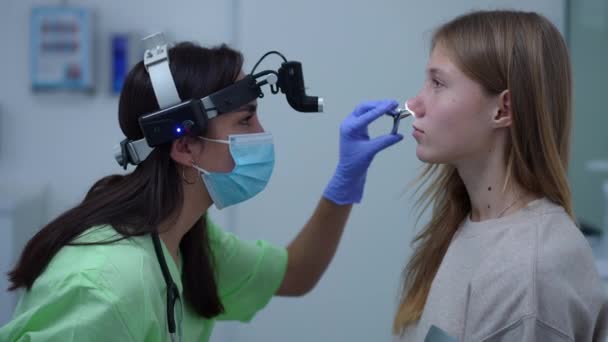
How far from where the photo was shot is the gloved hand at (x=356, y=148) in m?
1.46

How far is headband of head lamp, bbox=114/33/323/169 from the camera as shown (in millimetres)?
1286

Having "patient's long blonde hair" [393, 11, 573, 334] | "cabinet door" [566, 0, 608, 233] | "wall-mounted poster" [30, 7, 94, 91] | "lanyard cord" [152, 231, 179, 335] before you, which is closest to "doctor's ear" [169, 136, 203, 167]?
"lanyard cord" [152, 231, 179, 335]

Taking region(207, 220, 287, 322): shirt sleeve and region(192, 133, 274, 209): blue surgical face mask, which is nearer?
region(192, 133, 274, 209): blue surgical face mask

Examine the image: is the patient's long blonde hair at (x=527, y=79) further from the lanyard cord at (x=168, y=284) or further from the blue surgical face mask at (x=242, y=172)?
the lanyard cord at (x=168, y=284)

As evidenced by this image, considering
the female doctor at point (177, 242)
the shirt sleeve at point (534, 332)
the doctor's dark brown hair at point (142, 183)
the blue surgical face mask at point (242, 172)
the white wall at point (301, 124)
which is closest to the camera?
the shirt sleeve at point (534, 332)

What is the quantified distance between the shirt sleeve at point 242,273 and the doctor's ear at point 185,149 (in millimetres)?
301

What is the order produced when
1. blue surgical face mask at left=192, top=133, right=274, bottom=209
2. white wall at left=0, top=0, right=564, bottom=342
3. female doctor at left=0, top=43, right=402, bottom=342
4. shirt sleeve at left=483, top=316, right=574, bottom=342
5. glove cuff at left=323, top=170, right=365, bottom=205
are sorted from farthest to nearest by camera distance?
white wall at left=0, top=0, right=564, bottom=342, glove cuff at left=323, top=170, right=365, bottom=205, blue surgical face mask at left=192, top=133, right=274, bottom=209, female doctor at left=0, top=43, right=402, bottom=342, shirt sleeve at left=483, top=316, right=574, bottom=342

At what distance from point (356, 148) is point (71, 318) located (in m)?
0.74

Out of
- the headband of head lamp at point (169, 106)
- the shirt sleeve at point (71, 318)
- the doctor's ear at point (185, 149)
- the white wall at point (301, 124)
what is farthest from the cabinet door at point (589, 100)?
the shirt sleeve at point (71, 318)

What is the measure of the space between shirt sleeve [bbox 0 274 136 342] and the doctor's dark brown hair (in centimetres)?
16

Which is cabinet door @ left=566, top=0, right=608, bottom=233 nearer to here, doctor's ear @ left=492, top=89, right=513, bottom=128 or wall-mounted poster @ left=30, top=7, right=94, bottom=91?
doctor's ear @ left=492, top=89, right=513, bottom=128

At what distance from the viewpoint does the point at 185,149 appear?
1.39 meters

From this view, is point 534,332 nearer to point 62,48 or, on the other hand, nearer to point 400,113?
point 400,113

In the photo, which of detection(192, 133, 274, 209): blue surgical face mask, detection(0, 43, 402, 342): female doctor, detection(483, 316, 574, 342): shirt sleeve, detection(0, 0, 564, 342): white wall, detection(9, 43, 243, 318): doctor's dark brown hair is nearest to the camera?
detection(483, 316, 574, 342): shirt sleeve
